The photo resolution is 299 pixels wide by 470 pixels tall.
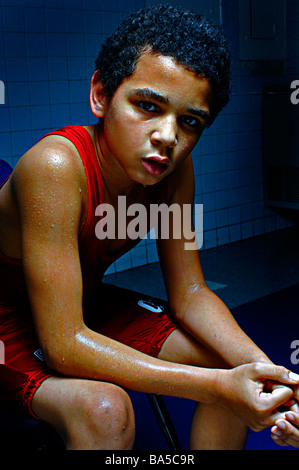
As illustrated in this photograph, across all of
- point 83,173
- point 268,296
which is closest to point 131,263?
point 268,296

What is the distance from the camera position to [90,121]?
2865 millimetres

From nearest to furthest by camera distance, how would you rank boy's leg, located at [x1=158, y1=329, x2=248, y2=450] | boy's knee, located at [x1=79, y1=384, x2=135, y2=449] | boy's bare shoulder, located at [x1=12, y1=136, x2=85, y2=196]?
boy's knee, located at [x1=79, y1=384, x2=135, y2=449] → boy's bare shoulder, located at [x1=12, y1=136, x2=85, y2=196] → boy's leg, located at [x1=158, y1=329, x2=248, y2=450]

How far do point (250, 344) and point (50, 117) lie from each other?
6.45 ft

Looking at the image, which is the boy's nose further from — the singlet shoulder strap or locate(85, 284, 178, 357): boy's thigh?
locate(85, 284, 178, 357): boy's thigh

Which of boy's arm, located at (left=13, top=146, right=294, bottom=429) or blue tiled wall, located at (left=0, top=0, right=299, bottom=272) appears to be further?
blue tiled wall, located at (left=0, top=0, right=299, bottom=272)

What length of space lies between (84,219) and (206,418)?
0.48m

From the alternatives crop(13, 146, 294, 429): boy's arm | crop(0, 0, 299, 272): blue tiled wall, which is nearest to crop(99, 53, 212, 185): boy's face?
crop(13, 146, 294, 429): boy's arm

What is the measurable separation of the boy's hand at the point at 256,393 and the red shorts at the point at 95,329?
0.26 metres

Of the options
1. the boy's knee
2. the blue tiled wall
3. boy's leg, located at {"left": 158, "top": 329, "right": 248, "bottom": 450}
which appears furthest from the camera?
the blue tiled wall

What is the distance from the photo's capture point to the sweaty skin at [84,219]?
3.06 feet

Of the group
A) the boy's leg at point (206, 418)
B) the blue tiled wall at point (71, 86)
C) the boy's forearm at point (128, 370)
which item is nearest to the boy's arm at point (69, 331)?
the boy's forearm at point (128, 370)

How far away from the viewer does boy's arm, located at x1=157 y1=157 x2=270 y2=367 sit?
1098 millimetres

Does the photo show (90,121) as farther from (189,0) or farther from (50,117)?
(189,0)

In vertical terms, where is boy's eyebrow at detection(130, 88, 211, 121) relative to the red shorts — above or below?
above
